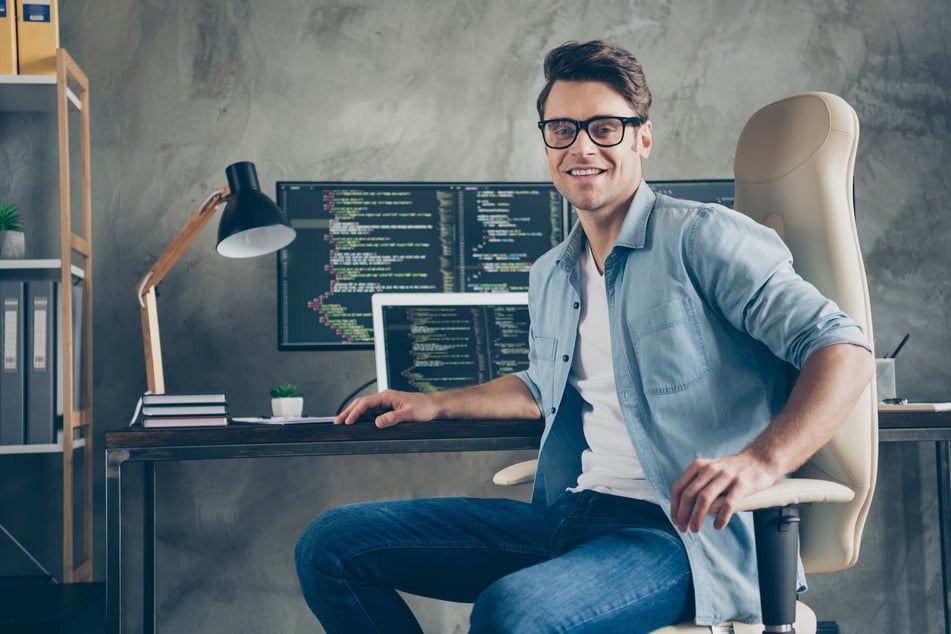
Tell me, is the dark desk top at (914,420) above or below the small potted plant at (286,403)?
below

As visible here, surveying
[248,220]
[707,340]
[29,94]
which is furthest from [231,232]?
[707,340]

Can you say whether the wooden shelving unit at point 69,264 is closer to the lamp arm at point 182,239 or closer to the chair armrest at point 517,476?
the lamp arm at point 182,239

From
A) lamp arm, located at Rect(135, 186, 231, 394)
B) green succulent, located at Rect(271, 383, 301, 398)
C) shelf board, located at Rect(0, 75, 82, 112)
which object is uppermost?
shelf board, located at Rect(0, 75, 82, 112)

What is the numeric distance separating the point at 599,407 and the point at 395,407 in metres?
0.41

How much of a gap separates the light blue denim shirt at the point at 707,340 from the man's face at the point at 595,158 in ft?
0.17

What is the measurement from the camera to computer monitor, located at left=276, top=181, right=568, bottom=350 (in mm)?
2572

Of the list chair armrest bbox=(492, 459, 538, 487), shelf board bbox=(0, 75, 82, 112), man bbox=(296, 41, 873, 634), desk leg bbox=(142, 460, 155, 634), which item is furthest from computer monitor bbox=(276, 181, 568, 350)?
chair armrest bbox=(492, 459, 538, 487)

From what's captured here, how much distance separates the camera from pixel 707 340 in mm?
1368

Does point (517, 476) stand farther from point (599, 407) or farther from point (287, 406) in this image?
point (287, 406)

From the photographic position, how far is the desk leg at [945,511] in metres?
2.62

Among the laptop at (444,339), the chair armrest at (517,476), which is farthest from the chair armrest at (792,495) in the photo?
the laptop at (444,339)

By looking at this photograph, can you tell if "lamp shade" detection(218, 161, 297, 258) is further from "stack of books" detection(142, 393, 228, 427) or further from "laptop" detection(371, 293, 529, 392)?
"stack of books" detection(142, 393, 228, 427)

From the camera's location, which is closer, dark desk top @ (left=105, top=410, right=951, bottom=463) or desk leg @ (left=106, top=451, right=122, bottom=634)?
desk leg @ (left=106, top=451, right=122, bottom=634)

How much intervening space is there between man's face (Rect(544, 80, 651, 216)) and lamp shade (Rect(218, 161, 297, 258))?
32.2 inches
